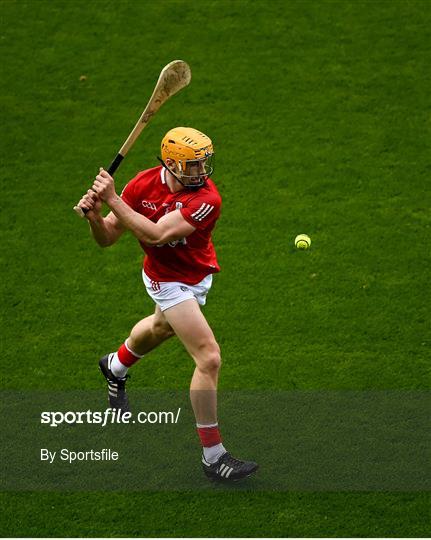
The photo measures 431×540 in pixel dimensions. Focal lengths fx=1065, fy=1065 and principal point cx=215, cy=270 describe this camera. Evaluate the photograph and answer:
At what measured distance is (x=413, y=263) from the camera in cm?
898

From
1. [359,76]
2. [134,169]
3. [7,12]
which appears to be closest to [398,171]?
[359,76]

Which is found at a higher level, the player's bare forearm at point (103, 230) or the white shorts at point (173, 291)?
the player's bare forearm at point (103, 230)

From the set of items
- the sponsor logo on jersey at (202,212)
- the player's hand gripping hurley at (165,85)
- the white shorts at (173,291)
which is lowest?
the white shorts at (173,291)

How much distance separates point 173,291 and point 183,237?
415mm

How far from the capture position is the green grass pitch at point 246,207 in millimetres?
6590

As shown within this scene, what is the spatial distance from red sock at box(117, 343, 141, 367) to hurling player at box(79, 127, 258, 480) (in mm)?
546

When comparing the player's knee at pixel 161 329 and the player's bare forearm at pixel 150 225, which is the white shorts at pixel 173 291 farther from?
the player's bare forearm at pixel 150 225

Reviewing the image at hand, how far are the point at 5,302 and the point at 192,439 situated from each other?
2278mm

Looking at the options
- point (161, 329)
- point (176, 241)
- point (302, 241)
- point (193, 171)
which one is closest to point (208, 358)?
point (161, 329)

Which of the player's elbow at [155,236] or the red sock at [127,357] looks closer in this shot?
the player's elbow at [155,236]

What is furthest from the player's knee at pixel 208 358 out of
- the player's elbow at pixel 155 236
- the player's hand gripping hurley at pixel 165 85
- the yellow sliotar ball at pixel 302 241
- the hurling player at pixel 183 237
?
the yellow sliotar ball at pixel 302 241

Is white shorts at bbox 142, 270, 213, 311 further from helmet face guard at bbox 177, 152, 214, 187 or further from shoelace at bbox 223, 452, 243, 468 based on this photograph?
shoelace at bbox 223, 452, 243, 468

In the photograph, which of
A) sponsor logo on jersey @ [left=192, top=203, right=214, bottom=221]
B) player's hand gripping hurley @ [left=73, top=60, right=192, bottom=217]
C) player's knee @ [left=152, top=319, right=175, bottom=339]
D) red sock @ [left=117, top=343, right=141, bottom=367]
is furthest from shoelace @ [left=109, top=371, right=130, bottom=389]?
player's hand gripping hurley @ [left=73, top=60, right=192, bottom=217]

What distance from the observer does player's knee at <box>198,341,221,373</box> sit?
6.73 meters
